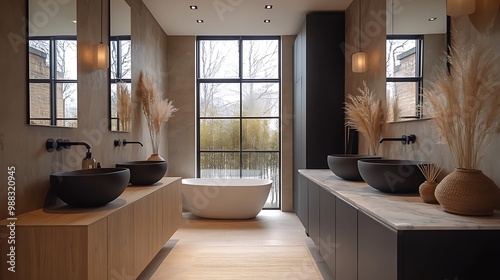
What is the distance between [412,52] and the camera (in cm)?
250

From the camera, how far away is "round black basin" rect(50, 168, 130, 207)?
1828mm

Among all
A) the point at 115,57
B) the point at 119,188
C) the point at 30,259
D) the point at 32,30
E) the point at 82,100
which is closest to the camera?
the point at 30,259

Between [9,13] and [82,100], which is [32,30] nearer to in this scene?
[9,13]

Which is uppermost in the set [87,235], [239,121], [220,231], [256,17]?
[256,17]

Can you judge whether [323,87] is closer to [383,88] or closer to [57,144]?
[383,88]

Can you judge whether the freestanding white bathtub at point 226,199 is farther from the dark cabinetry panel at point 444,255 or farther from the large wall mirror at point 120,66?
the dark cabinetry panel at point 444,255

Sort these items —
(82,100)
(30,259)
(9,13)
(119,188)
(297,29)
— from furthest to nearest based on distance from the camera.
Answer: (297,29)
(82,100)
(119,188)
(9,13)
(30,259)

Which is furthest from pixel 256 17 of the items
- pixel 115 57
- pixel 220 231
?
pixel 220 231

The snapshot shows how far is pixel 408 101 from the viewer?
102 inches

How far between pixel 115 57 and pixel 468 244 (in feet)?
10.4

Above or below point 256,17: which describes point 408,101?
below

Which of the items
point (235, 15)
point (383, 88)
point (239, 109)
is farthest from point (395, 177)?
point (239, 109)

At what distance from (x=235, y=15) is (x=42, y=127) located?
3076 mm

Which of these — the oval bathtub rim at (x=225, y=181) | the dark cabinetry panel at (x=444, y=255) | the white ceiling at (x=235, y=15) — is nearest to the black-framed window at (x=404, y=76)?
the dark cabinetry panel at (x=444, y=255)
